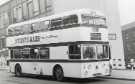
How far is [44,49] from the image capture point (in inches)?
765

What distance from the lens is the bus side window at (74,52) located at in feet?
54.2

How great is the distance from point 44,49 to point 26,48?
249 centimetres

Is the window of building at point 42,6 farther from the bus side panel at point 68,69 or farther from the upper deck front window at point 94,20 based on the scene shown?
the upper deck front window at point 94,20

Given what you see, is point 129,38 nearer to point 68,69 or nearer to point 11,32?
point 11,32

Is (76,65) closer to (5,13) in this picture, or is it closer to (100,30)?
(100,30)

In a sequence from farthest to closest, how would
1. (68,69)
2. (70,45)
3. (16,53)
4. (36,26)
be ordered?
1. (16,53)
2. (36,26)
3. (68,69)
4. (70,45)

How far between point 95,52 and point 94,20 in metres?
1.97

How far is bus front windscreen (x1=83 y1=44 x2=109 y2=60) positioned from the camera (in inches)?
651

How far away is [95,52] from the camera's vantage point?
1697 centimetres

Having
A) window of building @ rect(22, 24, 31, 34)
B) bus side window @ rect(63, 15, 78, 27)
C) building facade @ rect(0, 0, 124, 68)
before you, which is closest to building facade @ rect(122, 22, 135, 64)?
building facade @ rect(0, 0, 124, 68)

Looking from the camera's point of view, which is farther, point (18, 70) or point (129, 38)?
point (129, 38)

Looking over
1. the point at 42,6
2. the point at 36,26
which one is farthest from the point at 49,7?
the point at 36,26

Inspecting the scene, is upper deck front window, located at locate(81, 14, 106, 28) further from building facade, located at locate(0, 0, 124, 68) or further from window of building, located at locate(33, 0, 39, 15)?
window of building, located at locate(33, 0, 39, 15)

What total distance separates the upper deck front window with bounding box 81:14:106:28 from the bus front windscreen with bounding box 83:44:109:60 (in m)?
1.30
